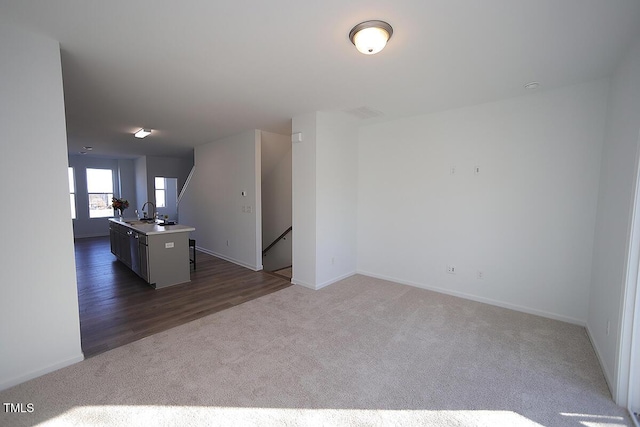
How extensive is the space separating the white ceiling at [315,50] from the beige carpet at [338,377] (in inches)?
104

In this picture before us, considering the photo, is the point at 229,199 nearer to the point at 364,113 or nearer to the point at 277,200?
the point at 277,200

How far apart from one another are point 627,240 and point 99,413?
380cm

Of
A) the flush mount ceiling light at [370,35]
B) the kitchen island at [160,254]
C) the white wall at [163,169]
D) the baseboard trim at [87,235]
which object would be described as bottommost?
the baseboard trim at [87,235]

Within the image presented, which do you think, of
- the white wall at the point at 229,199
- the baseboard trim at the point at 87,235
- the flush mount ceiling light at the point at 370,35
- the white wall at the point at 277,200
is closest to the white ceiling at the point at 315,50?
the flush mount ceiling light at the point at 370,35

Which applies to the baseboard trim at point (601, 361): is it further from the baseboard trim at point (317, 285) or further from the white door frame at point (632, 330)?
the baseboard trim at point (317, 285)

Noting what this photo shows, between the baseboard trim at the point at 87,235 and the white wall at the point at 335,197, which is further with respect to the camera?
the baseboard trim at the point at 87,235

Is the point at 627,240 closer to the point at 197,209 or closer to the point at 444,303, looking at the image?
the point at 444,303

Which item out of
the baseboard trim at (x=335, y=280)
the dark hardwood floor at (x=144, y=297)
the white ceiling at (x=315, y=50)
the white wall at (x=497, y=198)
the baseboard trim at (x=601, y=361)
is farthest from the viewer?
the baseboard trim at (x=335, y=280)

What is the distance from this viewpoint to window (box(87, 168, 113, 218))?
8930mm

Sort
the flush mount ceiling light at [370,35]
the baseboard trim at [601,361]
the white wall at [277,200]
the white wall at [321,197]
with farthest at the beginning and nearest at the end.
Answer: the white wall at [277,200] → the white wall at [321,197] → the baseboard trim at [601,361] → the flush mount ceiling light at [370,35]

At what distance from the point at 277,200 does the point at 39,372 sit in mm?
4965

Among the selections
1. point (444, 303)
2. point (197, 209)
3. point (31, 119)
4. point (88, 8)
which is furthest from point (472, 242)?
point (197, 209)

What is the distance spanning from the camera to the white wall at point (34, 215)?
6.42 ft

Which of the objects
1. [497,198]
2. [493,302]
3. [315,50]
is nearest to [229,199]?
[315,50]
